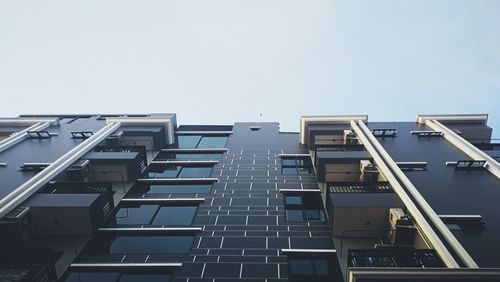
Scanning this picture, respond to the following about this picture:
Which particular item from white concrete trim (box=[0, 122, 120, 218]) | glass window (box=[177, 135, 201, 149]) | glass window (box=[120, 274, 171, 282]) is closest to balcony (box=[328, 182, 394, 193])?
glass window (box=[120, 274, 171, 282])

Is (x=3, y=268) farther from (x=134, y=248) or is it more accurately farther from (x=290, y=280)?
(x=290, y=280)

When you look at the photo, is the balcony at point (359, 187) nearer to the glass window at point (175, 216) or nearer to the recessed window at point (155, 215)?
the glass window at point (175, 216)

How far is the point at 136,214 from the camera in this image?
20812 mm

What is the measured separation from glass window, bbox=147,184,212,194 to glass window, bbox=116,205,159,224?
1950mm

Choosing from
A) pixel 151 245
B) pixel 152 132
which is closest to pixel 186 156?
pixel 152 132

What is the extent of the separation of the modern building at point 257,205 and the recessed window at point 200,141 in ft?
3.62

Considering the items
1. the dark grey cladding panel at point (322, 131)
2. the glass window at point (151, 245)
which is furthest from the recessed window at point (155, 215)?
the dark grey cladding panel at point (322, 131)

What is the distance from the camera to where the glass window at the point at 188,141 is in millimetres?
30594

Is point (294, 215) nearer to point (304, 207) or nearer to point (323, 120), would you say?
point (304, 207)

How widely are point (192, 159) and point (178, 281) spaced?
1327 centimetres

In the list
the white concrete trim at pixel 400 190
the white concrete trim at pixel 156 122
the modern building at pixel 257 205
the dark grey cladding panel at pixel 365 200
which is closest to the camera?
the white concrete trim at pixel 400 190

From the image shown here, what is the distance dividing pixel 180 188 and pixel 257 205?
219 inches

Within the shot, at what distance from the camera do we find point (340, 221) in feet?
58.4

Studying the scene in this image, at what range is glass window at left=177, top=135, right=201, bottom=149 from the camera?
1204 inches
